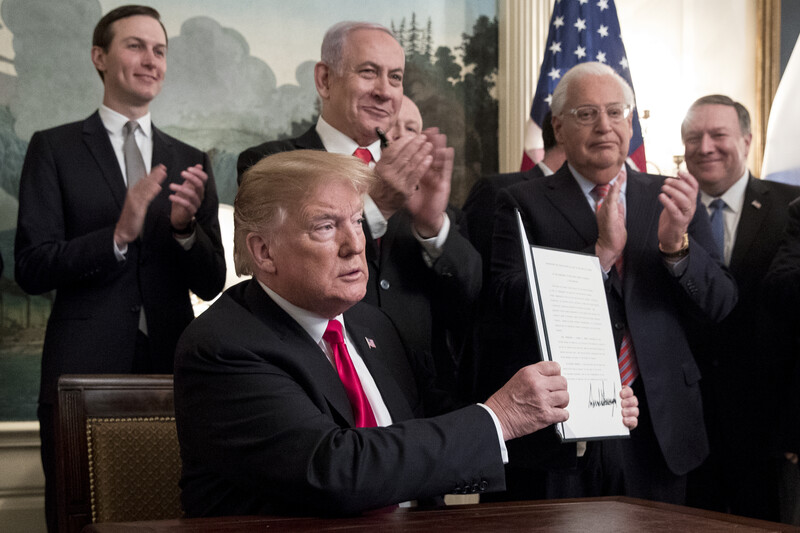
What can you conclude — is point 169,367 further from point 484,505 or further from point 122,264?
point 484,505

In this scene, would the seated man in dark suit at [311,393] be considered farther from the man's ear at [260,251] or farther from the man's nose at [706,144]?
the man's nose at [706,144]

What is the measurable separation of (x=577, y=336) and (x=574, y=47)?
3.83 m

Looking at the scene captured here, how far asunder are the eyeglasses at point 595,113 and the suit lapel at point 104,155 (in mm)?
1752

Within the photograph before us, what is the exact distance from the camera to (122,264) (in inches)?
132

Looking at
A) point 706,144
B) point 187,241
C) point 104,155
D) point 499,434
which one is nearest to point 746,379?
point 706,144

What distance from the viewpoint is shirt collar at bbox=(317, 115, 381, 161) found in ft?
10.6

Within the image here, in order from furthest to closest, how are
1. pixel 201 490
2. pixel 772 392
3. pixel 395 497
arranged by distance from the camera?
pixel 772 392
pixel 201 490
pixel 395 497

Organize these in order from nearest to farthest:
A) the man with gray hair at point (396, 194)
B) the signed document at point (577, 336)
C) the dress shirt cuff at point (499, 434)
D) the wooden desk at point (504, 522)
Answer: the wooden desk at point (504, 522) < the dress shirt cuff at point (499, 434) < the signed document at point (577, 336) < the man with gray hair at point (396, 194)

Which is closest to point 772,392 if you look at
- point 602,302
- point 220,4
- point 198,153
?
point 602,302

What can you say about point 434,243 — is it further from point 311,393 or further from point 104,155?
point 104,155

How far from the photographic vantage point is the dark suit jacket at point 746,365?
3.74 metres

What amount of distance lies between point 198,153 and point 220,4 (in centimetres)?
198

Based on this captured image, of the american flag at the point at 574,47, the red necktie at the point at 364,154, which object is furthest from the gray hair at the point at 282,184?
the american flag at the point at 574,47

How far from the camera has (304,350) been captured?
6.87ft
